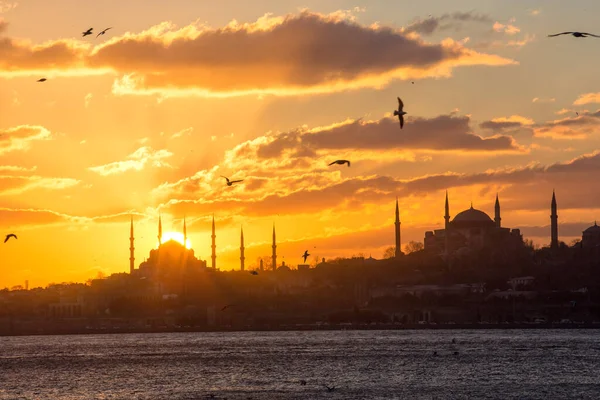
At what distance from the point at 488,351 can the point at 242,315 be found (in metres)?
82.4

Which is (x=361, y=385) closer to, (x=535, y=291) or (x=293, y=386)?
(x=293, y=386)

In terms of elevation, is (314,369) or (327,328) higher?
(327,328)

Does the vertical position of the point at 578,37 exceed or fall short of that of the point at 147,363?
it exceeds it

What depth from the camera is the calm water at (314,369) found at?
7381 cm

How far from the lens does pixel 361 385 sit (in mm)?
76750

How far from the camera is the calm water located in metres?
73.8

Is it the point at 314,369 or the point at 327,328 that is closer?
the point at 314,369

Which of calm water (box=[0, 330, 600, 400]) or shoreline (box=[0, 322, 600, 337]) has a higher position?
shoreline (box=[0, 322, 600, 337])

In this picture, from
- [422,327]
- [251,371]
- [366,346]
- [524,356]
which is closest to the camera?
[251,371]

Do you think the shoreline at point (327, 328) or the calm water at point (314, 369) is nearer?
the calm water at point (314, 369)

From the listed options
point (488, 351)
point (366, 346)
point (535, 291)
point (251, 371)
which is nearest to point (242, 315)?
point (535, 291)

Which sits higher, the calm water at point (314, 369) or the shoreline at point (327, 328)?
the shoreline at point (327, 328)

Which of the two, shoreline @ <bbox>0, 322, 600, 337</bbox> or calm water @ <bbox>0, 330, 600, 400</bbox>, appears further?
shoreline @ <bbox>0, 322, 600, 337</bbox>

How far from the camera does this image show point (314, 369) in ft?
298
